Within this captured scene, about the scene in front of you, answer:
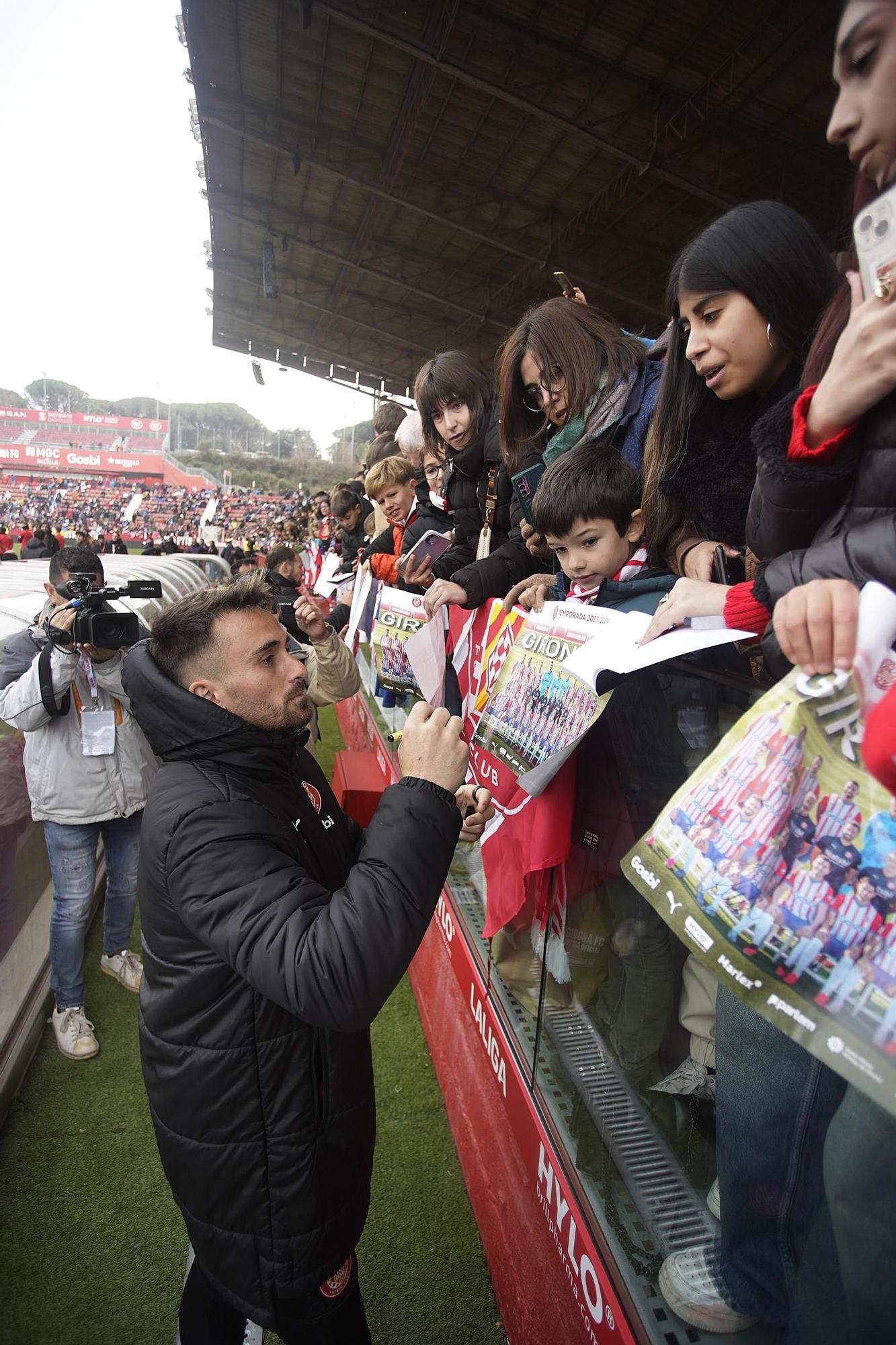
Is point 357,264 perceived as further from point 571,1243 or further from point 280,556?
point 571,1243

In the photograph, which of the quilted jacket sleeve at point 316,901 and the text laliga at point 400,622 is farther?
the text laliga at point 400,622

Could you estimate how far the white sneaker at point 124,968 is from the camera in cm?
376

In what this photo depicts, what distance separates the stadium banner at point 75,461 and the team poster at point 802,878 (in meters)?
65.5

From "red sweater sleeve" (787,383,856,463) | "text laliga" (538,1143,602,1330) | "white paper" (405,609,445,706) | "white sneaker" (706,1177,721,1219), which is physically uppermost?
"red sweater sleeve" (787,383,856,463)

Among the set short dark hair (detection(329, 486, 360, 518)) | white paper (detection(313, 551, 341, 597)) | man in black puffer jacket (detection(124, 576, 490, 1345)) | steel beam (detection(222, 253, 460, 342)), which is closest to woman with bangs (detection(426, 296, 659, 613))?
man in black puffer jacket (detection(124, 576, 490, 1345))

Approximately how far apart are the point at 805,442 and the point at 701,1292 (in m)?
1.39

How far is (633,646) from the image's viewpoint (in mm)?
1322

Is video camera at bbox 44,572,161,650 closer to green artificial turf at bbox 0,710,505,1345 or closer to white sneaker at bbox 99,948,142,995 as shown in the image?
white sneaker at bbox 99,948,142,995

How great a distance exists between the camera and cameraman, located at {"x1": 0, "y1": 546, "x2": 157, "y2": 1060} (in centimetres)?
328

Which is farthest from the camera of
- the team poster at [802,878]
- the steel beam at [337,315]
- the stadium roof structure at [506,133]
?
the steel beam at [337,315]

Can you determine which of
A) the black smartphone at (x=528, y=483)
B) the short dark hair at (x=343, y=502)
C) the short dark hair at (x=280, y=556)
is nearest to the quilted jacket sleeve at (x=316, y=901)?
the black smartphone at (x=528, y=483)

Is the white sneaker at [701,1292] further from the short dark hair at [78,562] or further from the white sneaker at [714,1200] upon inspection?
the short dark hair at [78,562]

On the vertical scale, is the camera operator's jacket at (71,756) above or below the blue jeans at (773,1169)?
below

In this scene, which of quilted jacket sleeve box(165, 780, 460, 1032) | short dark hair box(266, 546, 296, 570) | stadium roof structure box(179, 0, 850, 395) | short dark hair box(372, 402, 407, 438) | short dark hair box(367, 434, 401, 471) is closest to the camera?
quilted jacket sleeve box(165, 780, 460, 1032)
